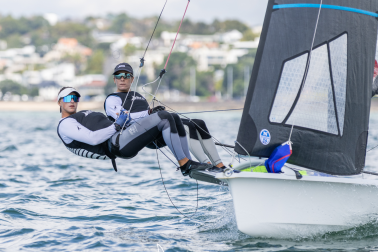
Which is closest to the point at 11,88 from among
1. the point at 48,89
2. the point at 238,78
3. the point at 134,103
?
the point at 48,89

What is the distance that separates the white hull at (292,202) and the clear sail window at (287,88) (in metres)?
0.39

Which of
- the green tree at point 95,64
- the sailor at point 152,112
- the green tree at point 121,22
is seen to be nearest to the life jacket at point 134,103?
the sailor at point 152,112

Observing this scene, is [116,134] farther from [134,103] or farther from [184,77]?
[184,77]

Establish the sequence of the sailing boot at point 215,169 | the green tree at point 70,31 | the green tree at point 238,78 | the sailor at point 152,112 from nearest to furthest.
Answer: the sailing boot at point 215,169 < the sailor at point 152,112 < the green tree at point 238,78 < the green tree at point 70,31

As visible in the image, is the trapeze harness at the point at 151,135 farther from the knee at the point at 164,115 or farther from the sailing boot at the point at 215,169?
the sailing boot at the point at 215,169

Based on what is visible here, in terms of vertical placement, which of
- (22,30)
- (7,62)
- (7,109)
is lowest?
(7,109)

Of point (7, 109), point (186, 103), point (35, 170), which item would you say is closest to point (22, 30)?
point (7, 109)

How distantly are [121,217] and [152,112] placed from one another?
0.95 meters

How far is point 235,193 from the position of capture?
3.17 meters

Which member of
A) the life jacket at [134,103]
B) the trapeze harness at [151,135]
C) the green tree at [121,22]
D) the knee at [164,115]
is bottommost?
the trapeze harness at [151,135]

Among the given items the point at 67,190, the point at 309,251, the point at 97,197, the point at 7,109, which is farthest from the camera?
the point at 7,109

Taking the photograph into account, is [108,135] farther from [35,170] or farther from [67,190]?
[35,170]

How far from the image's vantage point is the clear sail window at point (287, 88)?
10.7 ft

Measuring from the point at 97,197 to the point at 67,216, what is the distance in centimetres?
83
